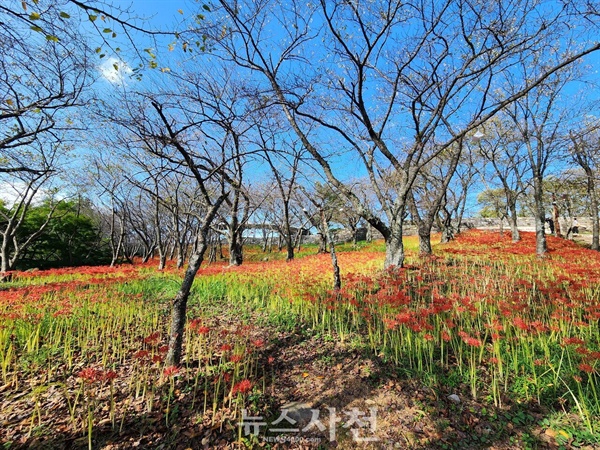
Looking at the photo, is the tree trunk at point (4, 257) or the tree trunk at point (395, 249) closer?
the tree trunk at point (395, 249)

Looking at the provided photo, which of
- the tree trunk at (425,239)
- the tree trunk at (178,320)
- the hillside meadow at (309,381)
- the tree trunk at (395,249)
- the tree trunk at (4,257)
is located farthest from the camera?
the tree trunk at (4,257)

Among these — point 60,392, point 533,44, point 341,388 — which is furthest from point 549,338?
point 533,44

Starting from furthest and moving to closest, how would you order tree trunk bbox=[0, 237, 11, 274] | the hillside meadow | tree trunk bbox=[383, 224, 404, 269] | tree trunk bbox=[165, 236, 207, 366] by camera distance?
tree trunk bbox=[0, 237, 11, 274] → tree trunk bbox=[383, 224, 404, 269] → tree trunk bbox=[165, 236, 207, 366] → the hillside meadow

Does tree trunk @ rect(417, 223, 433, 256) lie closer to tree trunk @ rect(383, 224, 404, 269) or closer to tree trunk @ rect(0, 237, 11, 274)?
tree trunk @ rect(383, 224, 404, 269)

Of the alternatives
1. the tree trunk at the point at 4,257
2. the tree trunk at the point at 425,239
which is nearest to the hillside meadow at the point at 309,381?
the tree trunk at the point at 425,239

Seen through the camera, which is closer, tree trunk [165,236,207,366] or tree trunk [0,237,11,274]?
tree trunk [165,236,207,366]

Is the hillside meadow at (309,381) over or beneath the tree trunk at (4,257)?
beneath

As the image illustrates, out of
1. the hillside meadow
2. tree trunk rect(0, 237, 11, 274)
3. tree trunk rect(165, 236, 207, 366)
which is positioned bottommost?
the hillside meadow

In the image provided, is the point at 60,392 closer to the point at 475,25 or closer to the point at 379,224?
the point at 379,224

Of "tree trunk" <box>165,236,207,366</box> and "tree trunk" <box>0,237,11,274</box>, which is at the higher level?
"tree trunk" <box>0,237,11,274</box>

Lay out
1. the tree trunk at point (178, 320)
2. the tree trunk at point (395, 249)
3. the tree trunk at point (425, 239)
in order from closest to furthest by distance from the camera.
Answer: the tree trunk at point (178, 320), the tree trunk at point (395, 249), the tree trunk at point (425, 239)

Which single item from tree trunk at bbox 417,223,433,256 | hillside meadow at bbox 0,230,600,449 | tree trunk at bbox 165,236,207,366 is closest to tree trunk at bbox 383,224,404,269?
hillside meadow at bbox 0,230,600,449

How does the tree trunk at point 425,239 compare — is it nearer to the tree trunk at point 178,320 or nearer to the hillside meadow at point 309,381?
the hillside meadow at point 309,381

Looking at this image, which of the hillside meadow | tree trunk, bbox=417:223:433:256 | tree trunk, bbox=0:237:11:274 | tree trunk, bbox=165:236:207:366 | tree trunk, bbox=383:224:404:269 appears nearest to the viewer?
the hillside meadow
